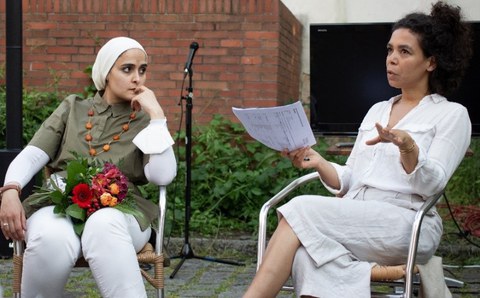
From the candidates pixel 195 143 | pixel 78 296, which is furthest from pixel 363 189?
pixel 195 143

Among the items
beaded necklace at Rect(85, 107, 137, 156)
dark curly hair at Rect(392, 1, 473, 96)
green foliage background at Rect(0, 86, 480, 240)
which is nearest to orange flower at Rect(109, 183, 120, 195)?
beaded necklace at Rect(85, 107, 137, 156)

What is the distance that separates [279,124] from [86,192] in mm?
841

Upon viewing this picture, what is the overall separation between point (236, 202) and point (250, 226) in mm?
207

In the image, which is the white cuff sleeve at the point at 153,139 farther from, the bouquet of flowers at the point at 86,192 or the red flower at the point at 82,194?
the red flower at the point at 82,194

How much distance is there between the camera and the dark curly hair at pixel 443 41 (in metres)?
3.92

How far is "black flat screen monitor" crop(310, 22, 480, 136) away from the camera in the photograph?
6.09 meters

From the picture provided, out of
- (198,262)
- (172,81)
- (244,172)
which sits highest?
(172,81)

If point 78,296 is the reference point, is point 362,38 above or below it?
above

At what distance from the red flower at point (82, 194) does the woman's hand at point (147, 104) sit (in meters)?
0.44

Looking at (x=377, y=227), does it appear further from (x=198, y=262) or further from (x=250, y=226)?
(x=250, y=226)

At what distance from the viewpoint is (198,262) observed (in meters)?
6.38

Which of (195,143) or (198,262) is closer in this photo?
(198,262)

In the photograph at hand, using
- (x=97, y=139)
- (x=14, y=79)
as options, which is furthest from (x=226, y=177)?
(x=97, y=139)

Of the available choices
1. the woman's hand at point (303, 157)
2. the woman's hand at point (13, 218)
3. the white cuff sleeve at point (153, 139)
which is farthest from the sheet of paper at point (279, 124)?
the woman's hand at point (13, 218)
